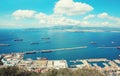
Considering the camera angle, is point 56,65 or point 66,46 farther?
point 66,46

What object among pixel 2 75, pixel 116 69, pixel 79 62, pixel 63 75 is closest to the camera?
pixel 2 75

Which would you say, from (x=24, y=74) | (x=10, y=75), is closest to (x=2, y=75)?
(x=10, y=75)

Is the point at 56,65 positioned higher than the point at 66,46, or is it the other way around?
the point at 66,46

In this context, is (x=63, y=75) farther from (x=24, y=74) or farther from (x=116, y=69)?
(x=116, y=69)

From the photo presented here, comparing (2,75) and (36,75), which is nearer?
(2,75)

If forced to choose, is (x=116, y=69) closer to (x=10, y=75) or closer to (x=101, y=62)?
(x=101, y=62)

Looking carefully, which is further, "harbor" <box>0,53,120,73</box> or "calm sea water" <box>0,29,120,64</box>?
"calm sea water" <box>0,29,120,64</box>

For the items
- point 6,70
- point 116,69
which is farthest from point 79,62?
point 6,70

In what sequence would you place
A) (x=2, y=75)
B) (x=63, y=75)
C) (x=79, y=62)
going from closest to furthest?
(x=2, y=75), (x=63, y=75), (x=79, y=62)

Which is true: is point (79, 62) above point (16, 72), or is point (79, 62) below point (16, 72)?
below

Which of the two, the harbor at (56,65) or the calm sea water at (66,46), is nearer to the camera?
the harbor at (56,65)
